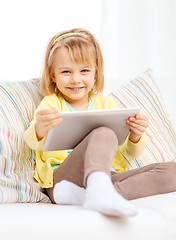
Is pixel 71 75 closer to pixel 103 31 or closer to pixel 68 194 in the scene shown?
pixel 68 194

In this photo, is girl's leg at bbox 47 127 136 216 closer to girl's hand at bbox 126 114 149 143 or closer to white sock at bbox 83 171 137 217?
white sock at bbox 83 171 137 217

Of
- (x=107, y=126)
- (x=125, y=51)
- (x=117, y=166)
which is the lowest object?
(x=117, y=166)

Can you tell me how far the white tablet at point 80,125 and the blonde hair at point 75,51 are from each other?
0.30 metres

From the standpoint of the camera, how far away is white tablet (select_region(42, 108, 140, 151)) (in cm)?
122

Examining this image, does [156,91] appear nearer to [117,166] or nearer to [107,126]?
[117,166]

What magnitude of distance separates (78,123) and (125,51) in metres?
1.61

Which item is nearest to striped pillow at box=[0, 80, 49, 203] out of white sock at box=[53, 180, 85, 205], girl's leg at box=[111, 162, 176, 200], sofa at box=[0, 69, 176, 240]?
sofa at box=[0, 69, 176, 240]

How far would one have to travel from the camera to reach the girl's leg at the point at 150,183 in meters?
1.22

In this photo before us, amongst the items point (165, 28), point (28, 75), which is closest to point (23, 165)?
point (28, 75)

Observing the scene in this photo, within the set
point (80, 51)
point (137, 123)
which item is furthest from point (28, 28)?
point (137, 123)

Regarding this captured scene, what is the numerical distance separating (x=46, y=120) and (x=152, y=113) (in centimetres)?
68

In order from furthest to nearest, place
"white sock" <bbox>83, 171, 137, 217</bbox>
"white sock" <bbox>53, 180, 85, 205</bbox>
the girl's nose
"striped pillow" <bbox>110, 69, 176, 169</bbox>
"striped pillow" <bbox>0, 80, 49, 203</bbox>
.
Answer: "striped pillow" <bbox>110, 69, 176, 169</bbox>
the girl's nose
"striped pillow" <bbox>0, 80, 49, 203</bbox>
"white sock" <bbox>53, 180, 85, 205</bbox>
"white sock" <bbox>83, 171, 137, 217</bbox>

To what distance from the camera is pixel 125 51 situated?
109 inches

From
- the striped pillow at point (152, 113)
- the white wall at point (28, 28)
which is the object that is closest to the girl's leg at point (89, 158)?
the striped pillow at point (152, 113)
